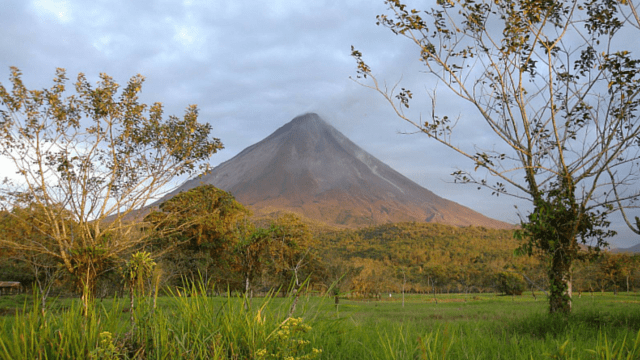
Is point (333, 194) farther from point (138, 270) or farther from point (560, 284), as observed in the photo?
point (138, 270)

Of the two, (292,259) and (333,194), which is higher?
(333,194)

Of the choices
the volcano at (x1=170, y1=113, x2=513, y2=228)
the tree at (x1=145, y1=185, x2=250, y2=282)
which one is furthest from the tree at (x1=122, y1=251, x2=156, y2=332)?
the volcano at (x1=170, y1=113, x2=513, y2=228)

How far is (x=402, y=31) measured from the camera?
28.8 ft

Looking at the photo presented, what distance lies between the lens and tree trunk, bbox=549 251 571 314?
26.5 ft

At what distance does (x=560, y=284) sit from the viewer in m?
8.17

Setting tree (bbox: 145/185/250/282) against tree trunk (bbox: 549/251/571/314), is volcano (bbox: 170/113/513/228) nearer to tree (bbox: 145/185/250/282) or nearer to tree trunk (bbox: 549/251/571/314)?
tree (bbox: 145/185/250/282)

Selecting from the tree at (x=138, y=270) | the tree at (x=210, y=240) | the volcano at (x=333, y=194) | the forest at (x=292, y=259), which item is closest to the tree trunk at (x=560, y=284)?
the forest at (x=292, y=259)

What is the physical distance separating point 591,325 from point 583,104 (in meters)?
4.58

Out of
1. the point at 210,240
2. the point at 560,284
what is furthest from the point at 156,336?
the point at 210,240

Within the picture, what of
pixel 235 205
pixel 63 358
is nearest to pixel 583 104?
pixel 63 358

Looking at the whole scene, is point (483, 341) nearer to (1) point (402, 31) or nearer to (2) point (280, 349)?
(2) point (280, 349)

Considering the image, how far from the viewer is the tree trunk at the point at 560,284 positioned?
8.07m

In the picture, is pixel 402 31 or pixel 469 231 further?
pixel 469 231

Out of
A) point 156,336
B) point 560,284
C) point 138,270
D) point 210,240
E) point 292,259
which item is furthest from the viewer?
point 210,240
